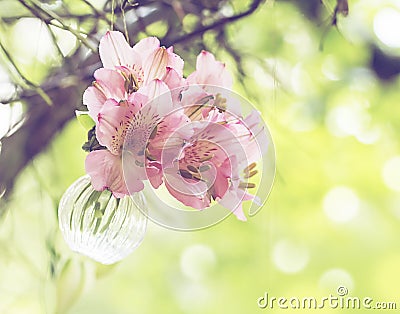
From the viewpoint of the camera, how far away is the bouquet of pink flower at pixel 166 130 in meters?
1.03

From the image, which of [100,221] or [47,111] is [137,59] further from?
[100,221]

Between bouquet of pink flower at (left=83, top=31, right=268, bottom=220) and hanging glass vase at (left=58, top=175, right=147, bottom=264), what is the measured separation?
0.03 meters

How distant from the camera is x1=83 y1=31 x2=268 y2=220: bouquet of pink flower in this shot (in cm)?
103

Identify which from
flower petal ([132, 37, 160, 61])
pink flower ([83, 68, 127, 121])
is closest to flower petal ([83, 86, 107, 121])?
pink flower ([83, 68, 127, 121])

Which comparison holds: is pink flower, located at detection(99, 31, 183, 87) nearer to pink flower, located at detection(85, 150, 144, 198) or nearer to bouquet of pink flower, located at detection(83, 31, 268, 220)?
bouquet of pink flower, located at detection(83, 31, 268, 220)

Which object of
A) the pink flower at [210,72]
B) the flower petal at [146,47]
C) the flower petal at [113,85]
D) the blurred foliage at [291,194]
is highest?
the flower petal at [146,47]

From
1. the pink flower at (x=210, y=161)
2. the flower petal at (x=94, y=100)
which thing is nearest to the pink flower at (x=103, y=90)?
the flower petal at (x=94, y=100)

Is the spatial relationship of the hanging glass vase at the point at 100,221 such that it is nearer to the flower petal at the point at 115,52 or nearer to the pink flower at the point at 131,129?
the pink flower at the point at 131,129

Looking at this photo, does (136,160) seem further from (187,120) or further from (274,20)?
(274,20)

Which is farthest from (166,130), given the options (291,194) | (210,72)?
(291,194)

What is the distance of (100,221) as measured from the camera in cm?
110

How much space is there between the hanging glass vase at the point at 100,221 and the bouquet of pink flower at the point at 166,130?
25 millimetres

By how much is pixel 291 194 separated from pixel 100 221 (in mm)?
379

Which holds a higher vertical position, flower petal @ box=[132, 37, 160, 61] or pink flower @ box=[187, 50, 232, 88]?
flower petal @ box=[132, 37, 160, 61]
